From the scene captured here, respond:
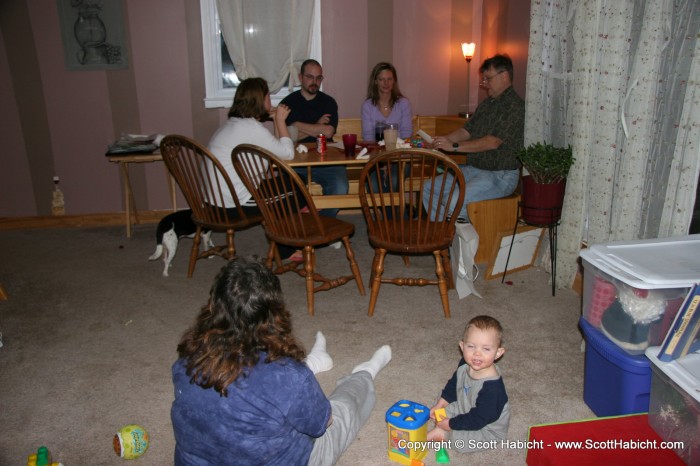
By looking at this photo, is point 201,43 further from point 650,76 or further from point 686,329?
point 686,329

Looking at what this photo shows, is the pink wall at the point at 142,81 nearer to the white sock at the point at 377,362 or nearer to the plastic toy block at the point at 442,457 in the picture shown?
the white sock at the point at 377,362

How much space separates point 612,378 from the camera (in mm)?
1814

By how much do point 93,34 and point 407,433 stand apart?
13.4ft

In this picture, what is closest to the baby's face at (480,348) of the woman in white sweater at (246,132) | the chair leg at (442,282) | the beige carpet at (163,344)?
the beige carpet at (163,344)

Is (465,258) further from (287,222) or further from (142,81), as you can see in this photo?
(142,81)

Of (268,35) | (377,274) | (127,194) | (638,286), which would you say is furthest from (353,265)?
(268,35)

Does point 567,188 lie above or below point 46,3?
below

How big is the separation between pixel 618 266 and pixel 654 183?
93 centimetres

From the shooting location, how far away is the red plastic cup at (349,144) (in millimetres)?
3033

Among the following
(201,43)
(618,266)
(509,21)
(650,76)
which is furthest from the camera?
(201,43)

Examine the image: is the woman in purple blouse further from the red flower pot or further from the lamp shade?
the red flower pot

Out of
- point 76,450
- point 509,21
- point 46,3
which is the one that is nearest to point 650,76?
point 509,21

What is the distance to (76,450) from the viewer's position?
182cm

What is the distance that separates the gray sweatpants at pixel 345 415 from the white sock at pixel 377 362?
0.21ft
